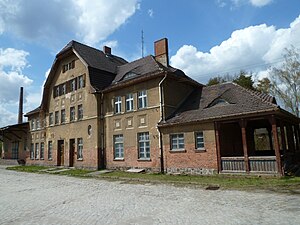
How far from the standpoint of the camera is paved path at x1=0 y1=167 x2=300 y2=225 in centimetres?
648

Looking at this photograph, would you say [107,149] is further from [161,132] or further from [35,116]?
[35,116]

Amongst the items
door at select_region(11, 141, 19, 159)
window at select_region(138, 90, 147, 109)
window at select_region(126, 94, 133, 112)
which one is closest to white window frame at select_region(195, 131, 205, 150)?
window at select_region(138, 90, 147, 109)

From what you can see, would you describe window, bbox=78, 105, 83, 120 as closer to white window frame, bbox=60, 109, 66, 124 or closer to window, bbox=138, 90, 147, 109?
white window frame, bbox=60, 109, 66, 124

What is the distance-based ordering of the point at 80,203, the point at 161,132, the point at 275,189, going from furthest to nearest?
the point at 161,132
the point at 275,189
the point at 80,203

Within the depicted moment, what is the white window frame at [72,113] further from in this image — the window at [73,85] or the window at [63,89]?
the window at [63,89]

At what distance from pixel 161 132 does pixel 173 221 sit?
1139 cm

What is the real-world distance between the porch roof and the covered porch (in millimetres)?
477

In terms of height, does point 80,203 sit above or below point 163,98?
below

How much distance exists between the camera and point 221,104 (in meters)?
16.4

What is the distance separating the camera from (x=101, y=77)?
909 inches

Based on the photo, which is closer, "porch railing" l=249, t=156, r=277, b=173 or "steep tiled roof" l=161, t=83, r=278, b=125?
"porch railing" l=249, t=156, r=277, b=173

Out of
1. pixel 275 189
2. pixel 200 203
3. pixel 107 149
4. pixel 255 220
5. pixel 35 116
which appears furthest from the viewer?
pixel 35 116

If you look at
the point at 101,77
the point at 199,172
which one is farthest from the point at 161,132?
the point at 101,77

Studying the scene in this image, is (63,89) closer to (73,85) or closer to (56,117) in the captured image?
Result: (73,85)
